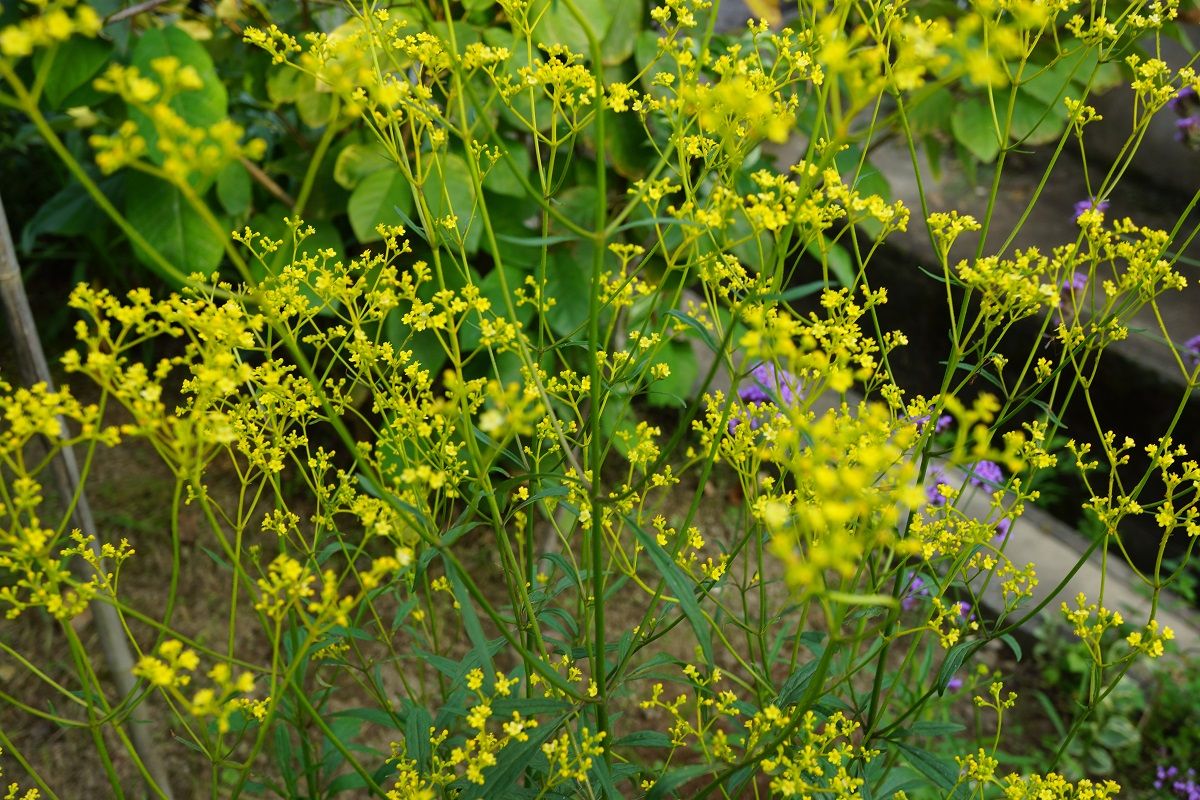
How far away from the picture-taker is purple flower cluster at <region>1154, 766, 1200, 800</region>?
2.65 meters

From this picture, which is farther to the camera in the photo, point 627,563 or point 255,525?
point 255,525

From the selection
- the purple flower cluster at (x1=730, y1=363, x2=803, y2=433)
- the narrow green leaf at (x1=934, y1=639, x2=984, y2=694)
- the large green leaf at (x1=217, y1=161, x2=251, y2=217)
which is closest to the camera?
the purple flower cluster at (x1=730, y1=363, x2=803, y2=433)

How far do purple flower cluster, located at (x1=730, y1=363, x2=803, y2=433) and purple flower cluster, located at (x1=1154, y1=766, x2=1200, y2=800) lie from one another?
1.58m

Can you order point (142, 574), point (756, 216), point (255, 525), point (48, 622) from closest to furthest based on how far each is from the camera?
point (756, 216) → point (48, 622) → point (142, 574) → point (255, 525)

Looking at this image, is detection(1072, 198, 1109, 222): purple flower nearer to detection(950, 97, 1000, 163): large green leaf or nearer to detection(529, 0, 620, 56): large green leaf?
Result: detection(950, 97, 1000, 163): large green leaf

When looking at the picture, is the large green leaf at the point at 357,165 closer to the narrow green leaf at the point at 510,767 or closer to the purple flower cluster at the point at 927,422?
the purple flower cluster at the point at 927,422

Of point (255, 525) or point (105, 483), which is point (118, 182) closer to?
point (105, 483)

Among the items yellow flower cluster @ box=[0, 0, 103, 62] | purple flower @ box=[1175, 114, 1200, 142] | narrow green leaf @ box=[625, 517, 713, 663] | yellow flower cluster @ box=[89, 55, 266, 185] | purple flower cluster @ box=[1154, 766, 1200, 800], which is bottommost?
purple flower cluster @ box=[1154, 766, 1200, 800]

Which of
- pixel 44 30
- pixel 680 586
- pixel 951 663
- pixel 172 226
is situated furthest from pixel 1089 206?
pixel 172 226

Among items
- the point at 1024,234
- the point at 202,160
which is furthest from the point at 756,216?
the point at 1024,234

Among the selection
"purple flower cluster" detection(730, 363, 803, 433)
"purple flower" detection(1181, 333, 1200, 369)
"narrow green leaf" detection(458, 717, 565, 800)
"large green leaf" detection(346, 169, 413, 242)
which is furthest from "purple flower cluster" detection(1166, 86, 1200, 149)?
"narrow green leaf" detection(458, 717, 565, 800)

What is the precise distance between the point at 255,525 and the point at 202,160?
289 cm

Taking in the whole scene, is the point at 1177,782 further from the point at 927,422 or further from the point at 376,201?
the point at 376,201

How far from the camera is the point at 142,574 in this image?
3197 millimetres
